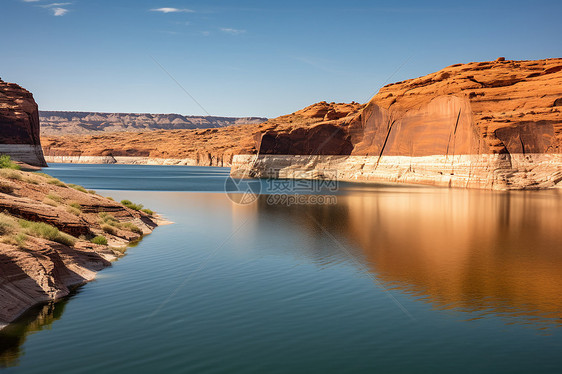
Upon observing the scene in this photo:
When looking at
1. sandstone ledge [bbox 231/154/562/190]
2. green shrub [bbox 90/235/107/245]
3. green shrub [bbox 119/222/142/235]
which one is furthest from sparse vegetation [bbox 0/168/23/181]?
sandstone ledge [bbox 231/154/562/190]

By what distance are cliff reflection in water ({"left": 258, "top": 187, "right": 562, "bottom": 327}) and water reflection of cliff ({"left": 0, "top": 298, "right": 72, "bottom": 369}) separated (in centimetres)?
977

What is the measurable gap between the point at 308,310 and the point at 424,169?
61447mm

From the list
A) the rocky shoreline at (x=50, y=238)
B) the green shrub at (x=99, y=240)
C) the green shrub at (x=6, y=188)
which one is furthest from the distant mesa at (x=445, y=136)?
the green shrub at (x=6, y=188)

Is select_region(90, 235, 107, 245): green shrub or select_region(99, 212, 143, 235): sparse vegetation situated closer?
select_region(90, 235, 107, 245): green shrub

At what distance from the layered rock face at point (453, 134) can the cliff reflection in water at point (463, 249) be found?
1612cm

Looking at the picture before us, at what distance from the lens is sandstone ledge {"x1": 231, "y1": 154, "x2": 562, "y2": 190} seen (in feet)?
177

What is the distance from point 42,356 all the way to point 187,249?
1087cm

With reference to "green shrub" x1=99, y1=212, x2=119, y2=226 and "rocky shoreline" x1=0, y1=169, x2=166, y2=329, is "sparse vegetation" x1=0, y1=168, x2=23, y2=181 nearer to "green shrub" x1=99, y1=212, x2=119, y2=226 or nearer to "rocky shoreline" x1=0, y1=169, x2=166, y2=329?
"rocky shoreline" x1=0, y1=169, x2=166, y2=329

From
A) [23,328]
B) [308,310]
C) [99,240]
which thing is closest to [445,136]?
[99,240]

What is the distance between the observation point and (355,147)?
85438 mm

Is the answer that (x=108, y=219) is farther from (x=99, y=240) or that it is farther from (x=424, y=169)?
(x=424, y=169)

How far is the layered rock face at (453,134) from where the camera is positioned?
53.8 meters

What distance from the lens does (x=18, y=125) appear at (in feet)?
346

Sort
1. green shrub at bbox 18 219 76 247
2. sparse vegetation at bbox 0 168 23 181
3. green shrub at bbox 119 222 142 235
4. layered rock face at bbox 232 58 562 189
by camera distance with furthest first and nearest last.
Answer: layered rock face at bbox 232 58 562 189, green shrub at bbox 119 222 142 235, sparse vegetation at bbox 0 168 23 181, green shrub at bbox 18 219 76 247
